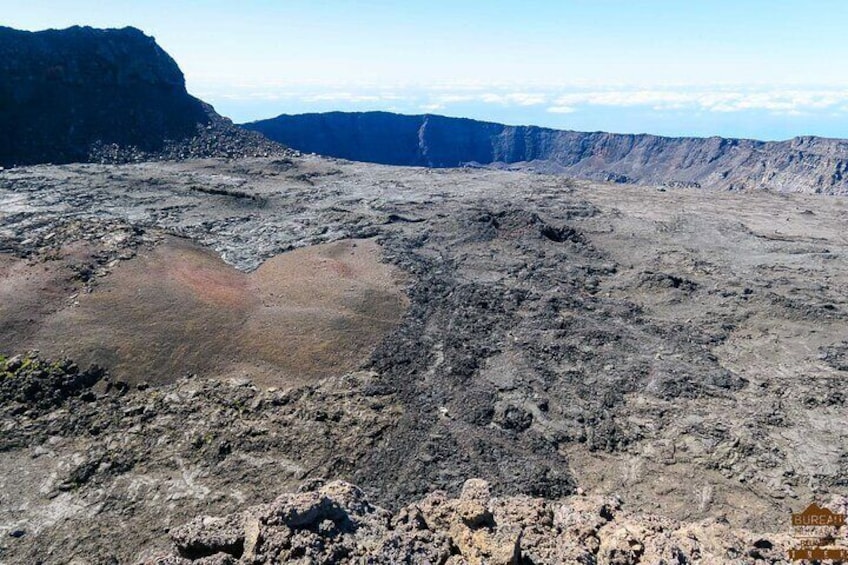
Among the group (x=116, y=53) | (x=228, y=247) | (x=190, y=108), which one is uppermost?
(x=116, y=53)

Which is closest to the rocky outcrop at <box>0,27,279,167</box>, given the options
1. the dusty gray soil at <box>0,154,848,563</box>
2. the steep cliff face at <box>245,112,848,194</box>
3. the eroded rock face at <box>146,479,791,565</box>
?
the dusty gray soil at <box>0,154,848,563</box>

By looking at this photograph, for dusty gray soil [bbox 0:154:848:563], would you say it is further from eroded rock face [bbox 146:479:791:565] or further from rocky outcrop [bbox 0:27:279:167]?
rocky outcrop [bbox 0:27:279:167]

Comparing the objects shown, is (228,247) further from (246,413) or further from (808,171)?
(808,171)

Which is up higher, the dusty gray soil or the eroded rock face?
the eroded rock face

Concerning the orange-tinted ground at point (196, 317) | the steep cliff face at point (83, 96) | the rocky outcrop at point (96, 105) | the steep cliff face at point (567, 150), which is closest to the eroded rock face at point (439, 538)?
the orange-tinted ground at point (196, 317)

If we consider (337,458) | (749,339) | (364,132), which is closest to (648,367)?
(749,339)
